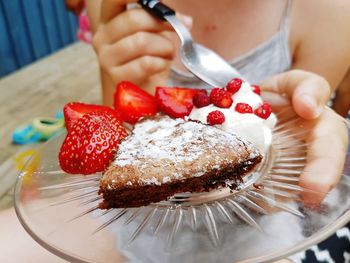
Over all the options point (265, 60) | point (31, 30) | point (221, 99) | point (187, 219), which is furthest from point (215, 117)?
point (31, 30)

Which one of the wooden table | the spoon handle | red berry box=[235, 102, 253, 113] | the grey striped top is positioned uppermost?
the spoon handle

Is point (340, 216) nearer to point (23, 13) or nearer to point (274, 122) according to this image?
point (274, 122)

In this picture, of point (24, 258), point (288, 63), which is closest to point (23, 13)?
point (288, 63)

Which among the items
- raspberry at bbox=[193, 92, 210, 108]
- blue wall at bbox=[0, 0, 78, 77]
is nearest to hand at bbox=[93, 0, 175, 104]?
raspberry at bbox=[193, 92, 210, 108]

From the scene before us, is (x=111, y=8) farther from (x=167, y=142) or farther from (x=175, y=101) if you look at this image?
(x=167, y=142)

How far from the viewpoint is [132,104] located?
957 millimetres

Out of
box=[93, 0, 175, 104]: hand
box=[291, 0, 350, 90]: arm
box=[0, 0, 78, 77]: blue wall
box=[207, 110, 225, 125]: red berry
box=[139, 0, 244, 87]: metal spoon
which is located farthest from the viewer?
box=[0, 0, 78, 77]: blue wall

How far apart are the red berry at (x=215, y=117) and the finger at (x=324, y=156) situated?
0.61 ft

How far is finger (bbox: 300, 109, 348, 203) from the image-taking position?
26.6 inches

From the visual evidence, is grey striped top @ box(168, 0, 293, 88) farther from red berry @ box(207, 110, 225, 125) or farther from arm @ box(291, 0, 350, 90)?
red berry @ box(207, 110, 225, 125)

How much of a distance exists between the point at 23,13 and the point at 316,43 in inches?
89.6

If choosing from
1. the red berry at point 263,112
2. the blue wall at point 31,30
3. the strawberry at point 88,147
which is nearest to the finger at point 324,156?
the red berry at point 263,112

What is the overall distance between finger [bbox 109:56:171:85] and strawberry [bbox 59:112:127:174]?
1.50ft

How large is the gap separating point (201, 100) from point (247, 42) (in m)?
0.70
